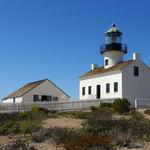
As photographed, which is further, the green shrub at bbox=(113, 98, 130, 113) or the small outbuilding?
the small outbuilding

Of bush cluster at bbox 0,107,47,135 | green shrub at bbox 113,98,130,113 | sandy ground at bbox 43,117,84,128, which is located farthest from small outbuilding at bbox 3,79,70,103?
sandy ground at bbox 43,117,84,128

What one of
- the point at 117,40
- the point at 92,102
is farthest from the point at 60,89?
the point at 92,102

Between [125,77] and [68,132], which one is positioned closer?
[68,132]

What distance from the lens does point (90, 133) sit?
17656mm

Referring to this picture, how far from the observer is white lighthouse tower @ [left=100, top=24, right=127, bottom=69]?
4300cm

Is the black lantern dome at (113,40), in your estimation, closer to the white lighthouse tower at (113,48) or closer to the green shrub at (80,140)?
the white lighthouse tower at (113,48)

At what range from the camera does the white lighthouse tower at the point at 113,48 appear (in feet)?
141

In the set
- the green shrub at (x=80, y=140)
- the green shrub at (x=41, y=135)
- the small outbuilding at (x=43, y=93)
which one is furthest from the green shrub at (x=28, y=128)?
the small outbuilding at (x=43, y=93)

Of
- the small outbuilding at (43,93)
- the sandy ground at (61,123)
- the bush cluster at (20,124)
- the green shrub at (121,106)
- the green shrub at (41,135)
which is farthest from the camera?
the small outbuilding at (43,93)

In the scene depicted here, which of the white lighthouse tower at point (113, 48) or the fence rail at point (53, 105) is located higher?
the white lighthouse tower at point (113, 48)

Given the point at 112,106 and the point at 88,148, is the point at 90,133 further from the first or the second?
the point at 112,106

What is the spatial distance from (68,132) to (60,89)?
31.3 meters

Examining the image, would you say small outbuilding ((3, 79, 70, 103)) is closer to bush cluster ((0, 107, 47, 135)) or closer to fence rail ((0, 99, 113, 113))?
fence rail ((0, 99, 113, 113))

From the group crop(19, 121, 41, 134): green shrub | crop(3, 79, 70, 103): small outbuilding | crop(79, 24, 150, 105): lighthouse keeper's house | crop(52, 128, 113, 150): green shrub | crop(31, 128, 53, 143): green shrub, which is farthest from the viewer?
crop(3, 79, 70, 103): small outbuilding
